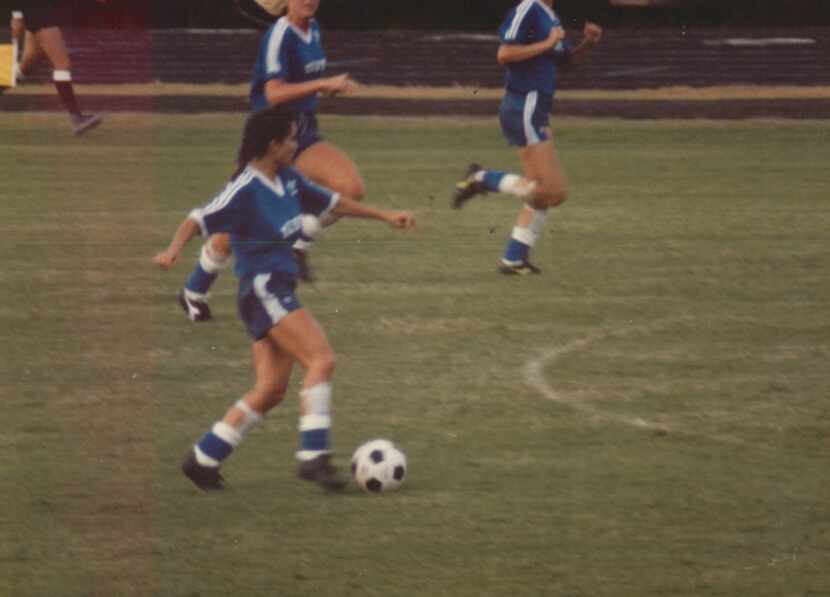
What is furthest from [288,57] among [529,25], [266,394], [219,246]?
[266,394]

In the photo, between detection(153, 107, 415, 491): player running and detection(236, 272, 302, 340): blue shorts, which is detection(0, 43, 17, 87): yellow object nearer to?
detection(153, 107, 415, 491): player running

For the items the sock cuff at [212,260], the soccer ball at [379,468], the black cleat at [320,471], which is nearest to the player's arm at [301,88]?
the sock cuff at [212,260]

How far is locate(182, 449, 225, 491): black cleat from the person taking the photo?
350 inches

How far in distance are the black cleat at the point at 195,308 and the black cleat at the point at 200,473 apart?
4462mm

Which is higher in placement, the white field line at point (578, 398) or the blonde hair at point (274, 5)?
the blonde hair at point (274, 5)

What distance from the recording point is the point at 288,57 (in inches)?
529

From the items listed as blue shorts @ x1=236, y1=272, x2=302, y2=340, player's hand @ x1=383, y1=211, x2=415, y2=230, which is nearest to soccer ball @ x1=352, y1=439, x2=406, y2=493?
blue shorts @ x1=236, y1=272, x2=302, y2=340

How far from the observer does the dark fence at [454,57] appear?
35.8 meters

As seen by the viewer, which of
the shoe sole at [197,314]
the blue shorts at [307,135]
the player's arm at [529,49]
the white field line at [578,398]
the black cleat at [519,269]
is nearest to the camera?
the white field line at [578,398]

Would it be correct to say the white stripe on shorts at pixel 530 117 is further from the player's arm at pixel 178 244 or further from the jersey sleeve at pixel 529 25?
the player's arm at pixel 178 244

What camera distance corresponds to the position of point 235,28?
1623 inches

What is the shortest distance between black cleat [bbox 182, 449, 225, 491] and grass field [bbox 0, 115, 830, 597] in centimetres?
10

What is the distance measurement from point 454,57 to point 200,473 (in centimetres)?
2906

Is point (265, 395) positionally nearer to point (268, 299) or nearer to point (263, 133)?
point (268, 299)
